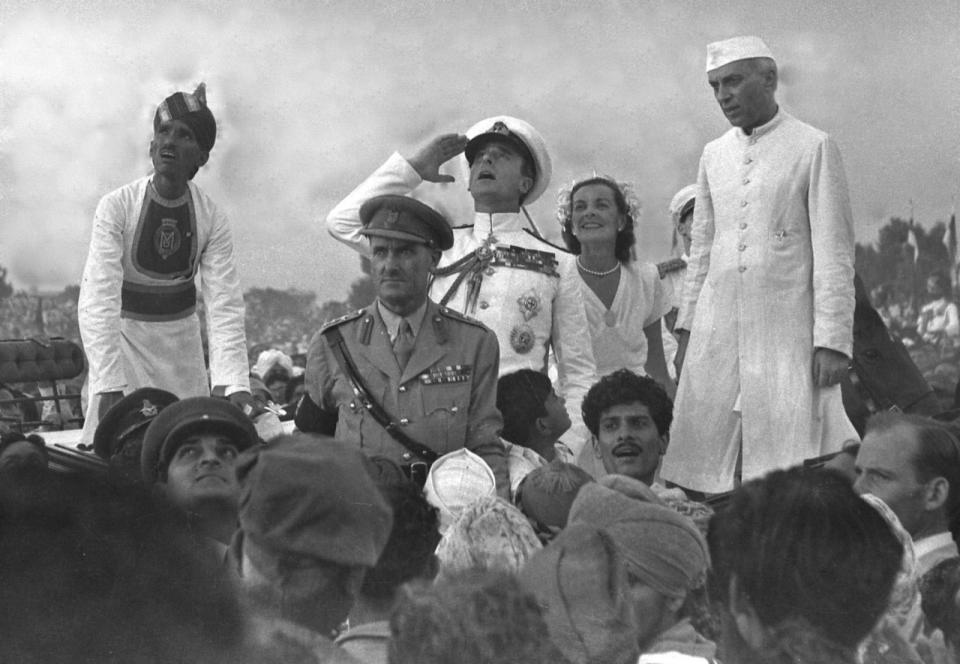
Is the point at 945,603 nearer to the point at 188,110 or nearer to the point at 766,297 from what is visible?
the point at 766,297

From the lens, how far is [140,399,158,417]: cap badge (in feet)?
12.7

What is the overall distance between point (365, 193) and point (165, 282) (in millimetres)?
789

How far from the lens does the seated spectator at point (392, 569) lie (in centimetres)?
209

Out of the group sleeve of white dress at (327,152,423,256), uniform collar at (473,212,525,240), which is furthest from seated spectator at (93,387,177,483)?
uniform collar at (473,212,525,240)

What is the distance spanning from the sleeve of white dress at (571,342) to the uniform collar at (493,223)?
189mm

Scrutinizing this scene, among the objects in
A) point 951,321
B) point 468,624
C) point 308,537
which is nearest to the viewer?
point 468,624

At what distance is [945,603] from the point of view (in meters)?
2.85

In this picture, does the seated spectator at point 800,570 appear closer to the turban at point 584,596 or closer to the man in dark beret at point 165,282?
the turban at point 584,596

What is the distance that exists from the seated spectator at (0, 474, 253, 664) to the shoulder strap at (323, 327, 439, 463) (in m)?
1.92

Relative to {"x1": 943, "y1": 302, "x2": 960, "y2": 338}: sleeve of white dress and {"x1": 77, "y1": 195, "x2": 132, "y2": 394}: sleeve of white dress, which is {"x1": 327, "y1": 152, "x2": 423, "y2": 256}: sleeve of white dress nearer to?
{"x1": 77, "y1": 195, "x2": 132, "y2": 394}: sleeve of white dress

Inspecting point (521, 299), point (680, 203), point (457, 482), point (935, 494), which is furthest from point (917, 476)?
point (680, 203)

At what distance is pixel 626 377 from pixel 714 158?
0.83 meters

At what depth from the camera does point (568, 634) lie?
1.96 meters

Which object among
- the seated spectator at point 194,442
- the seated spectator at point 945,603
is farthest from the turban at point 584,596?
the seated spectator at point 194,442
